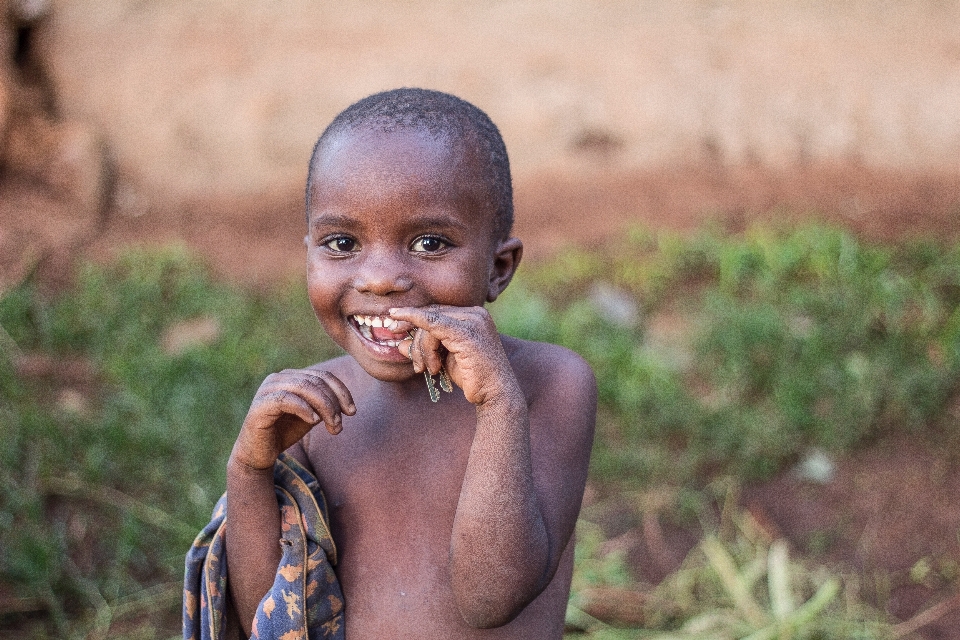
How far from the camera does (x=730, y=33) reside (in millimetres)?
5406

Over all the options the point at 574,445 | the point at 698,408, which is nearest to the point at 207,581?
the point at 574,445

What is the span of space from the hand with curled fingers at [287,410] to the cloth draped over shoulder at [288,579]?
111 millimetres

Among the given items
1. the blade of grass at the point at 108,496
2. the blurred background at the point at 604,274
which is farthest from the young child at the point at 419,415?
the blade of grass at the point at 108,496

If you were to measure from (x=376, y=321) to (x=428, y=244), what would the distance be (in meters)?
0.16

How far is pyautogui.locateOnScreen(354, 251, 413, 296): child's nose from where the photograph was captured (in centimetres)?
159

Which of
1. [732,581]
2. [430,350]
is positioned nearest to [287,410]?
[430,350]

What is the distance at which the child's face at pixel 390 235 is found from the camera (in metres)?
1.61

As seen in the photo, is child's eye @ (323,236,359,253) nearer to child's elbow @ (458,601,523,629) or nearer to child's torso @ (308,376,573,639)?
child's torso @ (308,376,573,639)

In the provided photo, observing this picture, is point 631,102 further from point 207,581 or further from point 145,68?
point 207,581

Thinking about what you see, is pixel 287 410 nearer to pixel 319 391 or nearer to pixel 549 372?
pixel 319 391

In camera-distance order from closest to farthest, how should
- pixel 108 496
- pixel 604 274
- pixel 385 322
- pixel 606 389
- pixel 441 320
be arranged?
pixel 441 320 → pixel 385 322 → pixel 108 496 → pixel 606 389 → pixel 604 274

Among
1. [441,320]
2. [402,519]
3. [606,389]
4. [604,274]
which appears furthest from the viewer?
[604,274]

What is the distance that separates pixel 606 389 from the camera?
3910mm

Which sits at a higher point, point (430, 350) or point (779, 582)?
point (430, 350)
